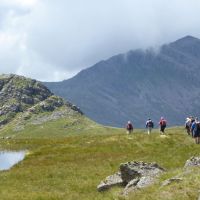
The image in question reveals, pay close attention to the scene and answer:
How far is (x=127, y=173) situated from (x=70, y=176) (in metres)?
11.0

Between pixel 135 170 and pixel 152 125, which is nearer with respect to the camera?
pixel 135 170

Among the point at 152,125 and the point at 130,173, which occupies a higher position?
the point at 130,173

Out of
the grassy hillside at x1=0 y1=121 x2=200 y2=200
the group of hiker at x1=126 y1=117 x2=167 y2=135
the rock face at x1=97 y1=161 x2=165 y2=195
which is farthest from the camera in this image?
the group of hiker at x1=126 y1=117 x2=167 y2=135

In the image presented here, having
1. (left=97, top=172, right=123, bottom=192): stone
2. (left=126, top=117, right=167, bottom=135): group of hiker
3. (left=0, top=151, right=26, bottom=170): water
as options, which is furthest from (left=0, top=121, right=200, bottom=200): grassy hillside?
(left=126, top=117, right=167, bottom=135): group of hiker

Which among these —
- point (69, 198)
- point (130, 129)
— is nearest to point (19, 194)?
point (69, 198)

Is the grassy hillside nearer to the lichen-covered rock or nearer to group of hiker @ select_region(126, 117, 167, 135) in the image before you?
the lichen-covered rock

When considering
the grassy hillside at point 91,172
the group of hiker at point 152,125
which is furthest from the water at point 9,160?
the group of hiker at point 152,125

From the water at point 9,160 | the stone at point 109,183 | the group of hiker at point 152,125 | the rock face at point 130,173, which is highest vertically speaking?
the rock face at point 130,173

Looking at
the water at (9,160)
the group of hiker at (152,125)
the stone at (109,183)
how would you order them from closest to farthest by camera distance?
the stone at (109,183), the water at (9,160), the group of hiker at (152,125)

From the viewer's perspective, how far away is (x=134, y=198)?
23.9 m

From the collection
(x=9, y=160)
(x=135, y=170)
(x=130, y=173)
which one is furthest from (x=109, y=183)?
(x=9, y=160)

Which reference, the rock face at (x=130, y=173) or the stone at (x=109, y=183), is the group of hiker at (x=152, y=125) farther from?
the stone at (x=109, y=183)

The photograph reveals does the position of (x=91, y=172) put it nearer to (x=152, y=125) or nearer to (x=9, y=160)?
(x=9, y=160)

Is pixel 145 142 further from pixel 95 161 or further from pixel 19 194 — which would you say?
pixel 19 194
